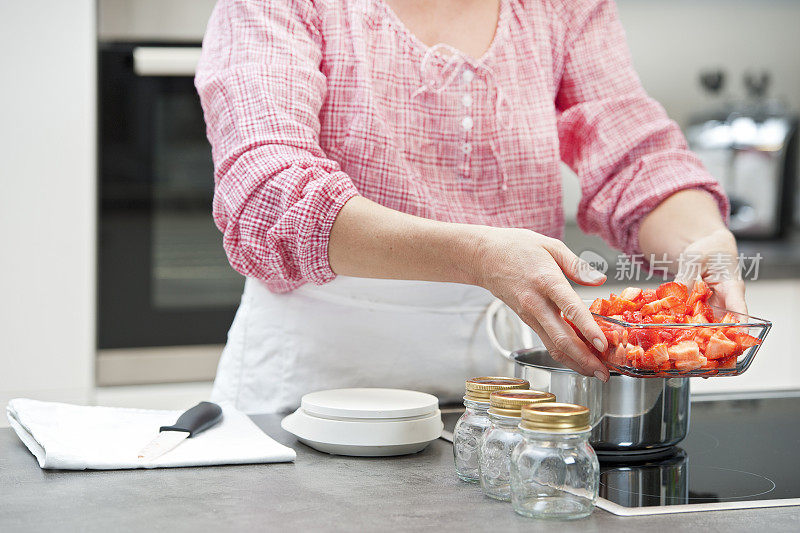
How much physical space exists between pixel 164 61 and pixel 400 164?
3.46ft

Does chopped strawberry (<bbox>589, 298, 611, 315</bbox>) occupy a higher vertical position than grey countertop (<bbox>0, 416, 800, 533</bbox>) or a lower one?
higher

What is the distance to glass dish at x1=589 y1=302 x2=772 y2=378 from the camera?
838 millimetres

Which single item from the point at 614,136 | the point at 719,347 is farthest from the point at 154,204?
the point at 719,347

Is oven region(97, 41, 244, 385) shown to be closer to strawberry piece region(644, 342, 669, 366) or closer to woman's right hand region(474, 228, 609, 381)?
woman's right hand region(474, 228, 609, 381)

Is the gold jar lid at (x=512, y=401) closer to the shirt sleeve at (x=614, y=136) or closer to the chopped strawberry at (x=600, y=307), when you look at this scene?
the chopped strawberry at (x=600, y=307)

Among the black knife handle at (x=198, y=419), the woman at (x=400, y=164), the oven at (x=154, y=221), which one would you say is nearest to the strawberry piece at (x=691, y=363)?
A: the woman at (x=400, y=164)

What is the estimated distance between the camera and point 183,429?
96cm

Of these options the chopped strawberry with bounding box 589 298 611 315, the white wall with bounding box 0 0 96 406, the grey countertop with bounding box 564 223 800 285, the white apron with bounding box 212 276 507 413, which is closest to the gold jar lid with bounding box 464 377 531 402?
the chopped strawberry with bounding box 589 298 611 315

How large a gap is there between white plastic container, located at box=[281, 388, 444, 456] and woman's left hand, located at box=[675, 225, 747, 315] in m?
0.33

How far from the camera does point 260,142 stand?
1.06m

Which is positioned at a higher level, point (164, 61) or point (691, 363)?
point (164, 61)

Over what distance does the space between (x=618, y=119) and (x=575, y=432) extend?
781mm

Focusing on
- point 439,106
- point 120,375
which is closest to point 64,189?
point 120,375

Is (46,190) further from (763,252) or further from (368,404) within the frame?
(763,252)
